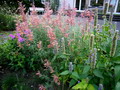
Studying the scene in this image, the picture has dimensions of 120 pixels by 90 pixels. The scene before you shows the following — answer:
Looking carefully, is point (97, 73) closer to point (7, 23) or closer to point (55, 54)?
point (55, 54)

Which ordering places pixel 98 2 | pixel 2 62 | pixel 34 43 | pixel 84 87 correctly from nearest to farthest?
1. pixel 84 87
2. pixel 34 43
3. pixel 2 62
4. pixel 98 2

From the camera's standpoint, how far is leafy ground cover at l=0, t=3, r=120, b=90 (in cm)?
132

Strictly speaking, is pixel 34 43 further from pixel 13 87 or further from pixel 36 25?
pixel 13 87

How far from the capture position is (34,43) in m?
2.18

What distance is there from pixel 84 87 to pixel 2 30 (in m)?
6.10

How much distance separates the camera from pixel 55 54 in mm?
1457

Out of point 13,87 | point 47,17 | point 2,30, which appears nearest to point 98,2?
point 2,30

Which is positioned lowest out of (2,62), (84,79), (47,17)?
(2,62)

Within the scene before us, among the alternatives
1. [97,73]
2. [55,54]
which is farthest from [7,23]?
[97,73]

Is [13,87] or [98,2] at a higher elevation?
[98,2]

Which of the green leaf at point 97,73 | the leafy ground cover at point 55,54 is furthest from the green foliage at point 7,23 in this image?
the green leaf at point 97,73

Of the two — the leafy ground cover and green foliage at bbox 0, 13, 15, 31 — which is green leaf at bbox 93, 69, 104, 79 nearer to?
the leafy ground cover

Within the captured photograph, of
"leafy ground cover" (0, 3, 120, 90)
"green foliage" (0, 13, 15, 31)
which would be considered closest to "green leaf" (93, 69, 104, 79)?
"leafy ground cover" (0, 3, 120, 90)

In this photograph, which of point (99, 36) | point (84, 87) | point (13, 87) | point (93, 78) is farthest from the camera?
point (13, 87)
